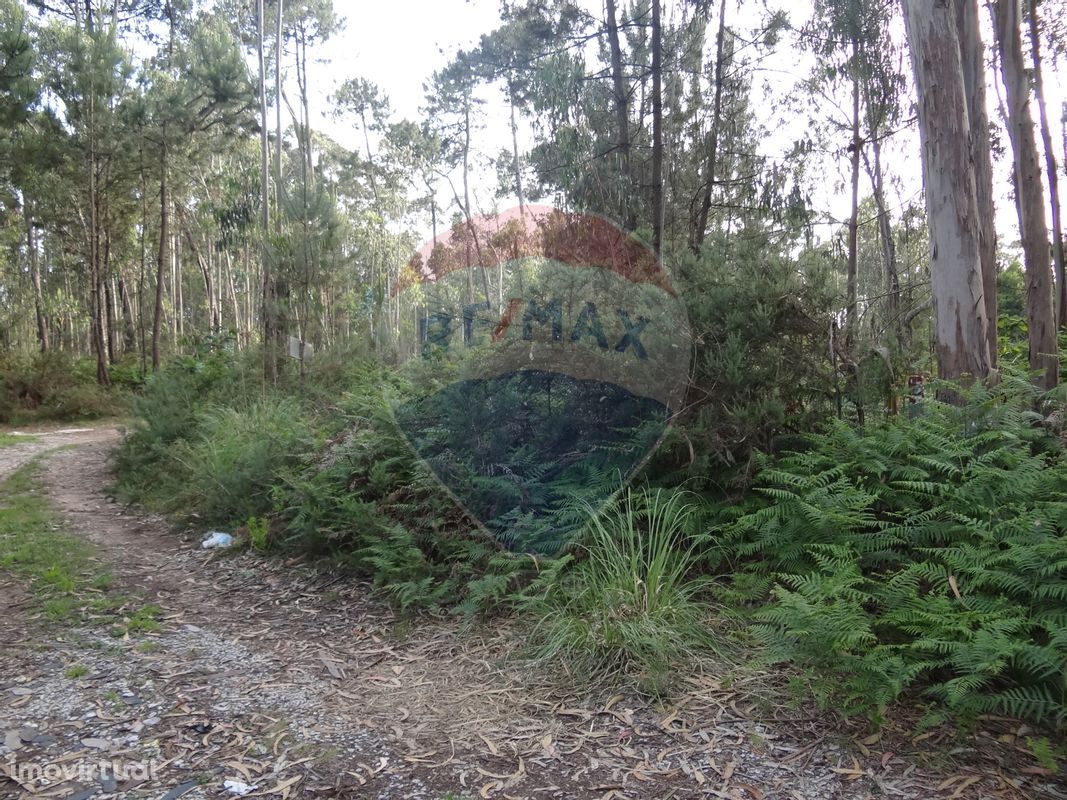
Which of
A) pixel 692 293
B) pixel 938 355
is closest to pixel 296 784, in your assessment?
pixel 692 293

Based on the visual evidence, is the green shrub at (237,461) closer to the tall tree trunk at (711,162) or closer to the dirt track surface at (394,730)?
the dirt track surface at (394,730)

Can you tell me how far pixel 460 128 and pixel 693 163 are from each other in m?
20.7

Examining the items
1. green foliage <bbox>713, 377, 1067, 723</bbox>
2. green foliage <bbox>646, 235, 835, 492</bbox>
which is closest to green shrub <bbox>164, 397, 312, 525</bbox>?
green foliage <bbox>646, 235, 835, 492</bbox>

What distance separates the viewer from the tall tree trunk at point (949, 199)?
556 cm

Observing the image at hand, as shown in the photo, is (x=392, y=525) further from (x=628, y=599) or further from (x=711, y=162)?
(x=711, y=162)

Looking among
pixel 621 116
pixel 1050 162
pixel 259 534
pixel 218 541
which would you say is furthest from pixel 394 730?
pixel 1050 162

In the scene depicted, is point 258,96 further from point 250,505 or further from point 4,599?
point 4,599

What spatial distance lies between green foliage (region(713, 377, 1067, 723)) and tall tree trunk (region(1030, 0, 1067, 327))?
11155 millimetres

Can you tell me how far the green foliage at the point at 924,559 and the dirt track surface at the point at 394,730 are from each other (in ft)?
0.84

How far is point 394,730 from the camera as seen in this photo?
9.68ft

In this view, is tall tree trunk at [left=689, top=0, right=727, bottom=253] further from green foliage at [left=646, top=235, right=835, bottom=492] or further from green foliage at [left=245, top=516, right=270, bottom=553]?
green foliage at [left=245, top=516, right=270, bottom=553]

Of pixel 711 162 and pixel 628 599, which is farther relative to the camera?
pixel 711 162

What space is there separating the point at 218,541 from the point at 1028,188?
10976 mm

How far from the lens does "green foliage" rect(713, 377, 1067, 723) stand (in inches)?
104
